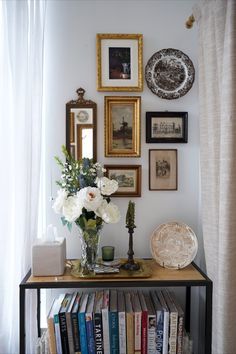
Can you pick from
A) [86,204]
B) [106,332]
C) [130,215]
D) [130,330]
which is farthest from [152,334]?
[86,204]

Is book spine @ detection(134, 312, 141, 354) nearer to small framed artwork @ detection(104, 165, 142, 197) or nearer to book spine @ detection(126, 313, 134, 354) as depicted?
book spine @ detection(126, 313, 134, 354)

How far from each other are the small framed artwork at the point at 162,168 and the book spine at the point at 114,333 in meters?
0.67

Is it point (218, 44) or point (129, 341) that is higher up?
point (218, 44)

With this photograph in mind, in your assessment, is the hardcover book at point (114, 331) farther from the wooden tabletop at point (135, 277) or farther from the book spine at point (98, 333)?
the wooden tabletop at point (135, 277)

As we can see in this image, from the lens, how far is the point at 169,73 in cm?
151

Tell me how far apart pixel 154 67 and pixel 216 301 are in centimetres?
122

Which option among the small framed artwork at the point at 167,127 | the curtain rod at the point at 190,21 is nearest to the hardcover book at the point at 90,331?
the small framed artwork at the point at 167,127

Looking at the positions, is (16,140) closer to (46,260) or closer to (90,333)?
(46,260)

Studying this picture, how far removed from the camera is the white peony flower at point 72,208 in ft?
3.88

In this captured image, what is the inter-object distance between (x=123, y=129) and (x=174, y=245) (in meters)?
0.68

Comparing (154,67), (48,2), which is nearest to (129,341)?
(154,67)

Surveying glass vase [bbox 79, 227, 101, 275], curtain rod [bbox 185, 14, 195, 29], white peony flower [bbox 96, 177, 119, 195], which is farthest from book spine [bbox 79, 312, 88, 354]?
curtain rod [bbox 185, 14, 195, 29]

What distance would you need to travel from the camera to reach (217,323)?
47.1 inches

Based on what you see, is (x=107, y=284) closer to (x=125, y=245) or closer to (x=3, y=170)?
(x=125, y=245)
